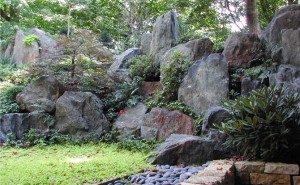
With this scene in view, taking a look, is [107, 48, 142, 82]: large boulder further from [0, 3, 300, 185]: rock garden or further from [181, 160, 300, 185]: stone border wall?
[181, 160, 300, 185]: stone border wall

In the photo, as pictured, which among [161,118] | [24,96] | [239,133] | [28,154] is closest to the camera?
[239,133]

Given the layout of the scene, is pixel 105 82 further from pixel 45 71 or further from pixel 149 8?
pixel 149 8

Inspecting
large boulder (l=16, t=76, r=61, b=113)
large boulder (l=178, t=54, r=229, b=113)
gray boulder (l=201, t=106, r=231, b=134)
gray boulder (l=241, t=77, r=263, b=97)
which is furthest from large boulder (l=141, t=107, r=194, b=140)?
large boulder (l=16, t=76, r=61, b=113)

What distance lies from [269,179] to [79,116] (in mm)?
5051

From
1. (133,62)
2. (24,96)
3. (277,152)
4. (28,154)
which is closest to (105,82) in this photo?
(133,62)

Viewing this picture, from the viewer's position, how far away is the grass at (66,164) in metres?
3.89

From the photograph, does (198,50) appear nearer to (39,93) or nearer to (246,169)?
(246,169)

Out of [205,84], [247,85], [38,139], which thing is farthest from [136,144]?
[247,85]

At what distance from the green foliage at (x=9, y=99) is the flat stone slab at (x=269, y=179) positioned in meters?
6.73

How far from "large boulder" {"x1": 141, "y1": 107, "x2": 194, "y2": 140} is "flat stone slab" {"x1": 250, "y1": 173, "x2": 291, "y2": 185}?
2.60 meters

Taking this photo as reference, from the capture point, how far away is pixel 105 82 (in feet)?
27.9

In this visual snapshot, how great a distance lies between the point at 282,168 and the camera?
12.2 feet

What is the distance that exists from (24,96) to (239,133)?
633 cm

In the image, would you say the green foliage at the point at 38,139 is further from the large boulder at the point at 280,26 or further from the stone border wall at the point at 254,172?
the large boulder at the point at 280,26
